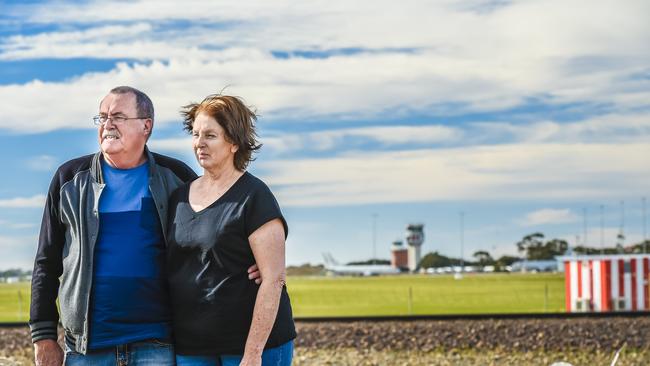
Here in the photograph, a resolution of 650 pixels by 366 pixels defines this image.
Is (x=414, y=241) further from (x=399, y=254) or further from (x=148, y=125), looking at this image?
(x=148, y=125)

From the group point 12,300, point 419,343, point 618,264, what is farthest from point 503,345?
point 12,300

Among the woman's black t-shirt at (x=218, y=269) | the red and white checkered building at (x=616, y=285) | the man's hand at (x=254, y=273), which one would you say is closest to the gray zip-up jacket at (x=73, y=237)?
the woman's black t-shirt at (x=218, y=269)

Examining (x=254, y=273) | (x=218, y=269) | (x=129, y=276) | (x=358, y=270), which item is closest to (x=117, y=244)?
(x=129, y=276)

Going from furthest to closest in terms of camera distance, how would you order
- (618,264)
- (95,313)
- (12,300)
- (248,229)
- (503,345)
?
(12,300)
(618,264)
(503,345)
(95,313)
(248,229)

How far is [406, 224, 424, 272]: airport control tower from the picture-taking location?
14138cm

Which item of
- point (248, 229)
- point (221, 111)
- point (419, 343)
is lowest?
point (419, 343)

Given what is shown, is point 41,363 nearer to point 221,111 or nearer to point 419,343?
point 221,111

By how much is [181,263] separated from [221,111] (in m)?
0.55

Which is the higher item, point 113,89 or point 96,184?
point 113,89

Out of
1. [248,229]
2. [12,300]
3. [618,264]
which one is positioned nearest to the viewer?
[248,229]

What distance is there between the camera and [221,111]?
3.60 meters

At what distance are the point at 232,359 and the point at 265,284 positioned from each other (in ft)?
0.99

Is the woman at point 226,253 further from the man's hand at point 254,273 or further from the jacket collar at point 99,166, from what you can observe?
the jacket collar at point 99,166

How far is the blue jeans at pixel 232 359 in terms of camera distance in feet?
12.0
